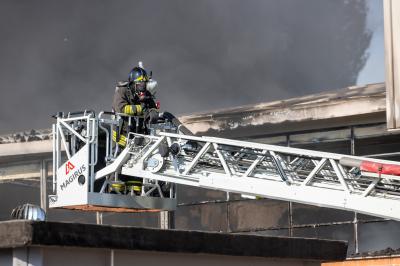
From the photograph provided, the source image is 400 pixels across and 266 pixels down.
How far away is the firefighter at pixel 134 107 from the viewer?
12.8 metres

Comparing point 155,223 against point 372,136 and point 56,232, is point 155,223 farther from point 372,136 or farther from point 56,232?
point 56,232

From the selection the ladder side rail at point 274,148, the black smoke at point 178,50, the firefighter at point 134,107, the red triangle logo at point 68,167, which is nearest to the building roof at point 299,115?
the firefighter at point 134,107

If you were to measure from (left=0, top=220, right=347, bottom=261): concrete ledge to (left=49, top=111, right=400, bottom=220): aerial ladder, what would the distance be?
191 centimetres

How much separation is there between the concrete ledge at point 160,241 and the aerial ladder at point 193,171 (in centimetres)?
191

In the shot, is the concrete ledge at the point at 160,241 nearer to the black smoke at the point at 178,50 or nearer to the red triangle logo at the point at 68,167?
the red triangle logo at the point at 68,167

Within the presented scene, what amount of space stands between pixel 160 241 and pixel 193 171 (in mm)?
5001

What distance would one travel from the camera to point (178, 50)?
1071 inches

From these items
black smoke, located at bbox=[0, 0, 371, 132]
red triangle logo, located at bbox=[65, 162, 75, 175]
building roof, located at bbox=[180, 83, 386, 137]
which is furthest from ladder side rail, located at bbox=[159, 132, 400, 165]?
black smoke, located at bbox=[0, 0, 371, 132]

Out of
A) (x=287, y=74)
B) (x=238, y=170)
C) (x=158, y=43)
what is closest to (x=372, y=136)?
(x=238, y=170)

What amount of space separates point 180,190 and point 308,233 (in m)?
2.93

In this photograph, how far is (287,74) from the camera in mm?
26391

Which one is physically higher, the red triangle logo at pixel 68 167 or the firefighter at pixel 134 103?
the firefighter at pixel 134 103

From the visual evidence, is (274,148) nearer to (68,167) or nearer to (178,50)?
(68,167)

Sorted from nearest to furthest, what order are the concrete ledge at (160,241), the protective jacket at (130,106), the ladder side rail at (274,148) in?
the concrete ledge at (160,241) → the ladder side rail at (274,148) → the protective jacket at (130,106)
